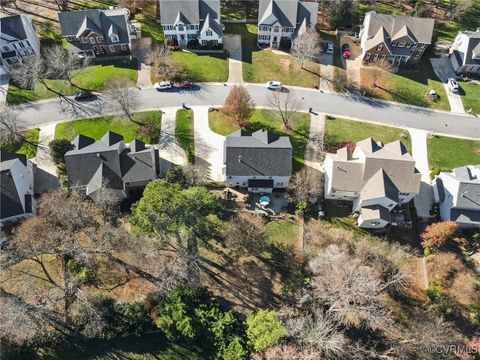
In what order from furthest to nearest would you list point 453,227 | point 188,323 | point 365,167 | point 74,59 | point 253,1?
point 253,1 < point 74,59 < point 365,167 < point 453,227 < point 188,323

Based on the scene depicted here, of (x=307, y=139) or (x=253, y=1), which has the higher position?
(x=253, y=1)

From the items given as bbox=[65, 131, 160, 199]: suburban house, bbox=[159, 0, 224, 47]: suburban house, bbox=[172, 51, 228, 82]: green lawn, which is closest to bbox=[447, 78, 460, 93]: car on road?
bbox=[172, 51, 228, 82]: green lawn

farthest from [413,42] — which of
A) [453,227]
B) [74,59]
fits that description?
[74,59]

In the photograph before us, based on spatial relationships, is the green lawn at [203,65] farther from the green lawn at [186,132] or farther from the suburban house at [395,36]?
the suburban house at [395,36]

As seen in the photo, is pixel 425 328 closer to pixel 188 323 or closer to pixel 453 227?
pixel 453 227

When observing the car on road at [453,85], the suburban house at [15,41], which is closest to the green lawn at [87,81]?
the suburban house at [15,41]

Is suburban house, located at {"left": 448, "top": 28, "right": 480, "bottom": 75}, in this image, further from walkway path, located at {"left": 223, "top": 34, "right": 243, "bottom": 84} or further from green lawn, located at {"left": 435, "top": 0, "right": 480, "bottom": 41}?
walkway path, located at {"left": 223, "top": 34, "right": 243, "bottom": 84}
